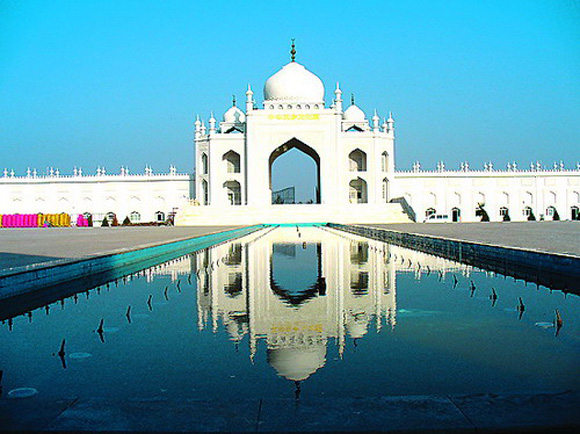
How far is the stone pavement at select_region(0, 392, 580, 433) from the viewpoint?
1637 mm

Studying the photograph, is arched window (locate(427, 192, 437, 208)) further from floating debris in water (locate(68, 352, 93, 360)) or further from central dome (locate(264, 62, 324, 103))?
floating debris in water (locate(68, 352, 93, 360))

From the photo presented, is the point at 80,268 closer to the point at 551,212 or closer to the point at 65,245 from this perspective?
the point at 65,245

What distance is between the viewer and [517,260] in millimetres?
6180

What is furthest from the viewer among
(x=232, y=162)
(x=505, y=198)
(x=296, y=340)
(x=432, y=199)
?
(x=505, y=198)

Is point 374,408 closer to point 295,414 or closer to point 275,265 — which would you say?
point 295,414

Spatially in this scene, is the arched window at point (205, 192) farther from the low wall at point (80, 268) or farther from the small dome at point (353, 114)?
the low wall at point (80, 268)

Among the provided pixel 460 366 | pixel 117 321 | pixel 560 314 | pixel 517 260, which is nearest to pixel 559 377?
pixel 460 366

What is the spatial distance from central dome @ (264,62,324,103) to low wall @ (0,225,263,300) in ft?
69.2

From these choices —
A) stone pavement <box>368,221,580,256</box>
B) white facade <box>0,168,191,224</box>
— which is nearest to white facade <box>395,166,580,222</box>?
white facade <box>0,168,191,224</box>

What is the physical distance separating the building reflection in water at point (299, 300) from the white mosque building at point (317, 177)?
17.6 meters

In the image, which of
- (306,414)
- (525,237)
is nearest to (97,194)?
(525,237)

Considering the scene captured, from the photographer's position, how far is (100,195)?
30984 mm

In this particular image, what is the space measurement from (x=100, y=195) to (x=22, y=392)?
30.3 meters

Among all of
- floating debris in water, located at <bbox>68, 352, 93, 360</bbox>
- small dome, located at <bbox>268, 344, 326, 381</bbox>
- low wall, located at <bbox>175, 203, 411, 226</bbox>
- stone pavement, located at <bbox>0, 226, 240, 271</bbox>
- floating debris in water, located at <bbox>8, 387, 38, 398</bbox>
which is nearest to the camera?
floating debris in water, located at <bbox>8, 387, 38, 398</bbox>
